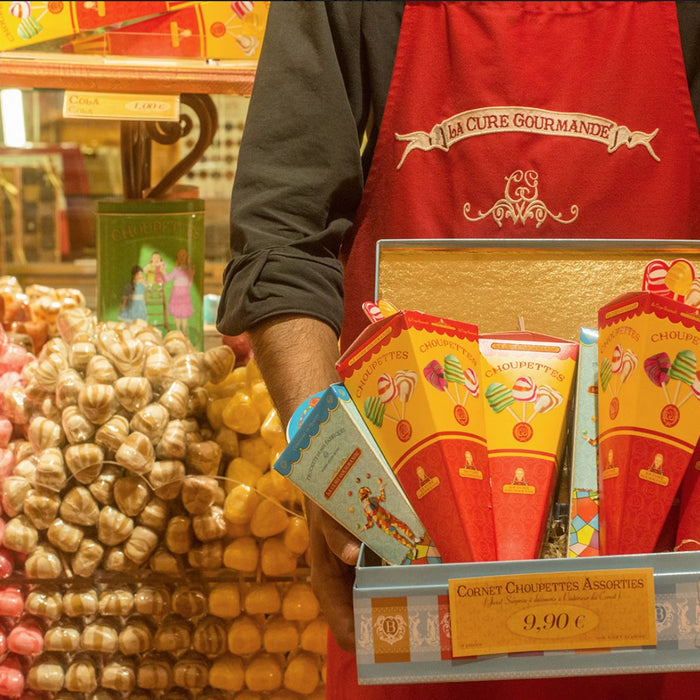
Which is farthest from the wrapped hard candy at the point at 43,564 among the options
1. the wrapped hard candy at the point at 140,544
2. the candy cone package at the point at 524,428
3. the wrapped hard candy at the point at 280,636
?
the candy cone package at the point at 524,428

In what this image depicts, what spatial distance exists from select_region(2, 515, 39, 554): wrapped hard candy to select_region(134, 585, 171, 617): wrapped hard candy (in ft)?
0.57

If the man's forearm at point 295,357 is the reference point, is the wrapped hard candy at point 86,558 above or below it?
below

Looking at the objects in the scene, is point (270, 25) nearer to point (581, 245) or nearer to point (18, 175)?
point (581, 245)

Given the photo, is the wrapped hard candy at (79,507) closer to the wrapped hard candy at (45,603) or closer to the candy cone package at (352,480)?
the wrapped hard candy at (45,603)

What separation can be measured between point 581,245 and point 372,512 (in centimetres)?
41

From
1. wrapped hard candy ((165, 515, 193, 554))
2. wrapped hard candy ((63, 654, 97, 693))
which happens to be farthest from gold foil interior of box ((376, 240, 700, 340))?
wrapped hard candy ((63, 654, 97, 693))

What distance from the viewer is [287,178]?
1.07 m

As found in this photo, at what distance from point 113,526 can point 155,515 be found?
64 mm

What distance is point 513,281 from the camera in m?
0.99

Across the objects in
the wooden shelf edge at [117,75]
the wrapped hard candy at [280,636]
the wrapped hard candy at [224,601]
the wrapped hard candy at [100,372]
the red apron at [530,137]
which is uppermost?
the wooden shelf edge at [117,75]

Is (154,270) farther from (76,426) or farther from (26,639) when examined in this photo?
(26,639)

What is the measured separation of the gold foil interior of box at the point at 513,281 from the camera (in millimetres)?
978

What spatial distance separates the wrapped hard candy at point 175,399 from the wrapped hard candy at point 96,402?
9 cm

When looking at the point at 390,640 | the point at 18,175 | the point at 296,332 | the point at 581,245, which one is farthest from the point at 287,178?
the point at 18,175
